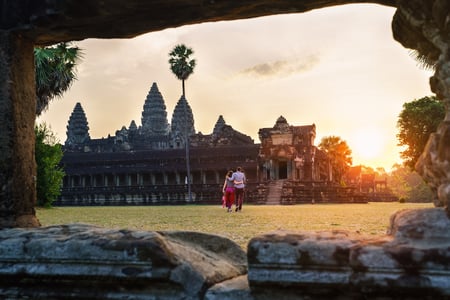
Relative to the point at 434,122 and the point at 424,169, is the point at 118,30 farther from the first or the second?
the point at 434,122

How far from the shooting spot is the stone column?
3.19m

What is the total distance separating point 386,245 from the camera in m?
2.18

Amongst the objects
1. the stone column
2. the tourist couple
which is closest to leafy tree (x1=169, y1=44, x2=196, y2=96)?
→ the tourist couple

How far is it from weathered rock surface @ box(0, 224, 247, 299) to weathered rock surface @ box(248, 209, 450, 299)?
37 centimetres

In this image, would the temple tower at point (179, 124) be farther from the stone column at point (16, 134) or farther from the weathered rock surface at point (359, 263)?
the weathered rock surface at point (359, 263)

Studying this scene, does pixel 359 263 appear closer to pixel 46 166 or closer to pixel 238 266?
pixel 238 266

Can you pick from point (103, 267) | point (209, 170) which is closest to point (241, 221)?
point (103, 267)

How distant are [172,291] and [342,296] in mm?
811

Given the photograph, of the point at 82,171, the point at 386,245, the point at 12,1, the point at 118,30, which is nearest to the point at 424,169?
the point at 386,245

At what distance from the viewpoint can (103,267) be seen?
8.32ft

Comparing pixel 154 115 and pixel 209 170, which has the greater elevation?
pixel 154 115

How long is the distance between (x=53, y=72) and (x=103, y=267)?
1876 centimetres

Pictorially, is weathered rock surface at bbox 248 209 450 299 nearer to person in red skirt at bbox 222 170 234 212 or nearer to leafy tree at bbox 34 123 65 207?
person in red skirt at bbox 222 170 234 212

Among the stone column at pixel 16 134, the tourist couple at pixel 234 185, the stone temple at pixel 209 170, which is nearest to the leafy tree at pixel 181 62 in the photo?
the stone temple at pixel 209 170
